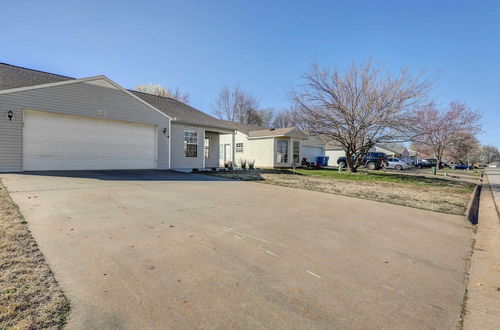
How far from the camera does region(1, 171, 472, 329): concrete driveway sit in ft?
6.35

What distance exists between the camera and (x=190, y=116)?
1514 centimetres

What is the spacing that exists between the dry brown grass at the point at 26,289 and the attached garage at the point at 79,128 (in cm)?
836

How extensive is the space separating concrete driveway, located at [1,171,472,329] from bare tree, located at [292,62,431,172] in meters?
9.73

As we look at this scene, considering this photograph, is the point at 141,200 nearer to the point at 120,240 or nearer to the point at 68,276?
the point at 120,240

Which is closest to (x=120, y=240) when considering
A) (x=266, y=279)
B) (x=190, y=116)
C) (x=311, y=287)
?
(x=266, y=279)

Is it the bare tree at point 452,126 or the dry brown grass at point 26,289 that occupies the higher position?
the bare tree at point 452,126

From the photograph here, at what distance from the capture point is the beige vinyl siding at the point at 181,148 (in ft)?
44.9

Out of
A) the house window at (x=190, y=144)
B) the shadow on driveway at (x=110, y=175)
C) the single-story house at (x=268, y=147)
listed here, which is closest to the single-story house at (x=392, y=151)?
the single-story house at (x=268, y=147)

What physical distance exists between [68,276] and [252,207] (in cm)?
376

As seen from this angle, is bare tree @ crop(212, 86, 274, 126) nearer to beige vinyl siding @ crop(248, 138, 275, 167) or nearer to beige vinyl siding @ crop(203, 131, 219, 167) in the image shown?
beige vinyl siding @ crop(248, 138, 275, 167)

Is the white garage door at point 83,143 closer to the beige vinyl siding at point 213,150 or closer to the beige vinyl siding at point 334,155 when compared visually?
the beige vinyl siding at point 213,150

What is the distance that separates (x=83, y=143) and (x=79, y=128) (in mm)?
645

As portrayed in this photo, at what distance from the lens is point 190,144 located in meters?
14.4

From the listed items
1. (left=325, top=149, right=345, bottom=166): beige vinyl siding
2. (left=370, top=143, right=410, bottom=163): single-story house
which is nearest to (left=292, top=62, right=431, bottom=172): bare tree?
(left=325, top=149, right=345, bottom=166): beige vinyl siding
